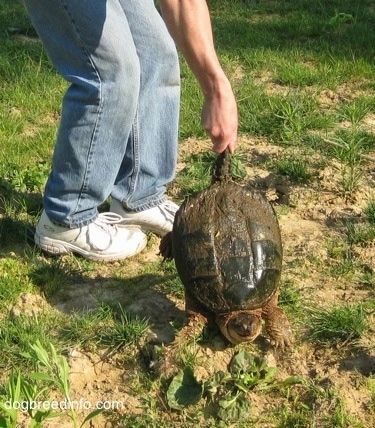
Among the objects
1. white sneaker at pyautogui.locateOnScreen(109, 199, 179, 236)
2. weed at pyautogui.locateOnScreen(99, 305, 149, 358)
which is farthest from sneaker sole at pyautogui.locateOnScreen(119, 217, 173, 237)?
weed at pyautogui.locateOnScreen(99, 305, 149, 358)

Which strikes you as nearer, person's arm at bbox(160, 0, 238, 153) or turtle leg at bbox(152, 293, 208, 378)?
person's arm at bbox(160, 0, 238, 153)

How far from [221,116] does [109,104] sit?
0.69 metres

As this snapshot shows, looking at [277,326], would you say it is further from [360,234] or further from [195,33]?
[195,33]

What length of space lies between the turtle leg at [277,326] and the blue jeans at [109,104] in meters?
0.94

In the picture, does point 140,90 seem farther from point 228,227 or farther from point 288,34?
point 288,34

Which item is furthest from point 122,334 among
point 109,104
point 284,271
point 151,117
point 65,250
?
point 151,117

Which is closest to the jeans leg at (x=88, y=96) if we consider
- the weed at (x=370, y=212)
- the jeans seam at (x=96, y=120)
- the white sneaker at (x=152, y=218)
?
the jeans seam at (x=96, y=120)

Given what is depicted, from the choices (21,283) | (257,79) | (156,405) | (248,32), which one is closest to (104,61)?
(21,283)

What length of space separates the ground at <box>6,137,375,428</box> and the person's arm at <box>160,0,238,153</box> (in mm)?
818

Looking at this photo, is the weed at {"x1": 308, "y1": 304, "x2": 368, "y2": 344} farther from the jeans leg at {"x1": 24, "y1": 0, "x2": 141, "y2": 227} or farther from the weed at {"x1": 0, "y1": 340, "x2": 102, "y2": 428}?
the jeans leg at {"x1": 24, "y1": 0, "x2": 141, "y2": 227}

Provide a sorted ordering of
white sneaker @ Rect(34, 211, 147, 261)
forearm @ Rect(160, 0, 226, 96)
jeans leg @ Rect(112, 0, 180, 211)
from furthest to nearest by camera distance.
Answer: white sneaker @ Rect(34, 211, 147, 261), jeans leg @ Rect(112, 0, 180, 211), forearm @ Rect(160, 0, 226, 96)

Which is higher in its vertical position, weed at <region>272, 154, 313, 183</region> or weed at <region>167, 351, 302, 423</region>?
weed at <region>167, 351, 302, 423</region>

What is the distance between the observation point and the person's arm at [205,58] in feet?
8.34

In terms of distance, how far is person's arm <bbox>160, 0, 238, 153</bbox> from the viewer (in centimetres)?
254
